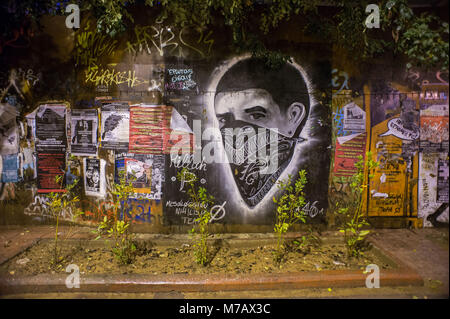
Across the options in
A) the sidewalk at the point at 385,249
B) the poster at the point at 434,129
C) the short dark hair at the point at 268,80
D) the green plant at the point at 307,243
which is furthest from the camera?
the poster at the point at 434,129

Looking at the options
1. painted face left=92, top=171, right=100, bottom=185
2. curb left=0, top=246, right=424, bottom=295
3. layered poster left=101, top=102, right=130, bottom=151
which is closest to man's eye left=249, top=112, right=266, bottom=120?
layered poster left=101, top=102, right=130, bottom=151

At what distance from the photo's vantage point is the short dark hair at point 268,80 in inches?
187

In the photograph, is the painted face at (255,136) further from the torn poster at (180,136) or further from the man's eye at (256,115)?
the torn poster at (180,136)

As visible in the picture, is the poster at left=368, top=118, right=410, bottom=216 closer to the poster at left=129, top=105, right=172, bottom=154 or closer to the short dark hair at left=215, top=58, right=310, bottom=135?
the short dark hair at left=215, top=58, right=310, bottom=135

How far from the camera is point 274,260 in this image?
12.5 feet

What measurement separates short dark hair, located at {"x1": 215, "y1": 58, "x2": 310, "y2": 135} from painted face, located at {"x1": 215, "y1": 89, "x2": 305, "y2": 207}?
10 cm

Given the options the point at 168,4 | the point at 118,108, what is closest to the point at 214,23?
the point at 168,4

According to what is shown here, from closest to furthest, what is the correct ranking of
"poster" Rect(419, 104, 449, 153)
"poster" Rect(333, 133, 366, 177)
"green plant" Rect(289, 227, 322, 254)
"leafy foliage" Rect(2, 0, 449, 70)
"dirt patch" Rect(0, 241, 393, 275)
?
"dirt patch" Rect(0, 241, 393, 275)
"leafy foliage" Rect(2, 0, 449, 70)
"green plant" Rect(289, 227, 322, 254)
"poster" Rect(333, 133, 366, 177)
"poster" Rect(419, 104, 449, 153)

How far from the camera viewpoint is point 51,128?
16.5ft

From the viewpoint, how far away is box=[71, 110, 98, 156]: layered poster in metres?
4.96

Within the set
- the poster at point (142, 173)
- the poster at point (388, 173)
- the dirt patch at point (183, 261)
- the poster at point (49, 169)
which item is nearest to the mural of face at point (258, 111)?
the dirt patch at point (183, 261)

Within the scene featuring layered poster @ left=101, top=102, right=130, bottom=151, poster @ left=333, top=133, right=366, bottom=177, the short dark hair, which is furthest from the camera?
poster @ left=333, top=133, right=366, bottom=177

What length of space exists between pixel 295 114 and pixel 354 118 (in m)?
1.20

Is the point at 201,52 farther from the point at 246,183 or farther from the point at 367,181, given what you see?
the point at 367,181
